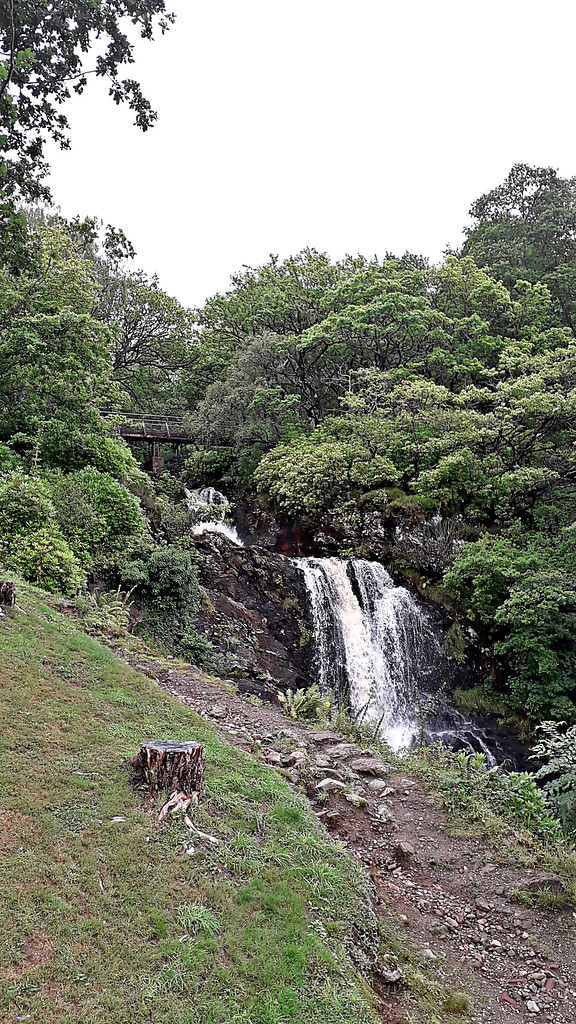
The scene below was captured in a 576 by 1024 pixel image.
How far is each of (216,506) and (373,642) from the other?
667cm

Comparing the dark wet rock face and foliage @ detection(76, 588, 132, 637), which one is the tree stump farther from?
the dark wet rock face

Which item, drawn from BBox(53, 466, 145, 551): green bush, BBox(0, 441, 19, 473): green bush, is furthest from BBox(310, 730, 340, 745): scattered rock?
BBox(0, 441, 19, 473): green bush

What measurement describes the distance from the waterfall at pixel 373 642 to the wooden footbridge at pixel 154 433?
10825 millimetres

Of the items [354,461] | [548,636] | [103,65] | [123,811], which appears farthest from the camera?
[354,461]

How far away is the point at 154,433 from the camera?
2219cm

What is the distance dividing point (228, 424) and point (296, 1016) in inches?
749

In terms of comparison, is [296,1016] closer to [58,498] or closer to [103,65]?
[58,498]

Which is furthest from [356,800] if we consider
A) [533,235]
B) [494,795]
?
[533,235]

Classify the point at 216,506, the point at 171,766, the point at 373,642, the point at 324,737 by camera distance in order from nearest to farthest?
the point at 171,766 → the point at 324,737 → the point at 373,642 → the point at 216,506

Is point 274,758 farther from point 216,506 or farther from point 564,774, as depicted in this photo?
point 216,506

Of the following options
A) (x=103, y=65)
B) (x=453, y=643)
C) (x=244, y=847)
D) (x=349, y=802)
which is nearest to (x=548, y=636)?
(x=453, y=643)

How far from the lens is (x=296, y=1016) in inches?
110

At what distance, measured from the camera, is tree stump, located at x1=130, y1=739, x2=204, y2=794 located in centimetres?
396

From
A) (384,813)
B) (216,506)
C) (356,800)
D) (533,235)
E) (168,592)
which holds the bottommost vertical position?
(384,813)
